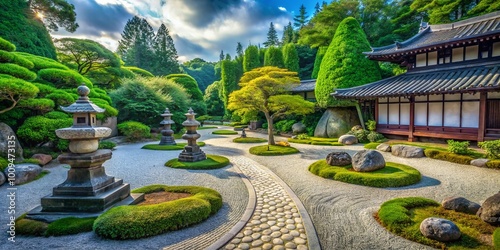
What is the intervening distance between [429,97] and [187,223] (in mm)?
16877

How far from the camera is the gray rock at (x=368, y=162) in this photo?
876cm

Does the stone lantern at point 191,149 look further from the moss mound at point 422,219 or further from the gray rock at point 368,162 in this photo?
the moss mound at point 422,219

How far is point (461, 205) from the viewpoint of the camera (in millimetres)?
5430

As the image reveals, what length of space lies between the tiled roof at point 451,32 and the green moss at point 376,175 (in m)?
9.51

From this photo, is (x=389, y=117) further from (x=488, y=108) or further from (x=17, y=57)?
(x=17, y=57)

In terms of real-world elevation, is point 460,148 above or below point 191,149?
above

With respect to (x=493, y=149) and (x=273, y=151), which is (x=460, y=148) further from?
(x=273, y=151)

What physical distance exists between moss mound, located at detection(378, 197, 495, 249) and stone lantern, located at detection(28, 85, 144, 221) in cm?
630

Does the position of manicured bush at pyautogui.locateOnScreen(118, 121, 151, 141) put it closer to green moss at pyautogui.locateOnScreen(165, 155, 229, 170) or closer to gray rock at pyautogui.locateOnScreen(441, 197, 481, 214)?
green moss at pyautogui.locateOnScreen(165, 155, 229, 170)

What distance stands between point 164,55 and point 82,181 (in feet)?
155

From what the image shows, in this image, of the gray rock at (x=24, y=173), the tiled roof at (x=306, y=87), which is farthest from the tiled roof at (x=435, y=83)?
the gray rock at (x=24, y=173)

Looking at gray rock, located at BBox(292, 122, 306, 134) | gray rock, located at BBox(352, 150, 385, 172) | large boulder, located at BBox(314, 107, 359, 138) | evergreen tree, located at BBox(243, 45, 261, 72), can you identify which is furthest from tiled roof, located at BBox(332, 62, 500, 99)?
evergreen tree, located at BBox(243, 45, 261, 72)

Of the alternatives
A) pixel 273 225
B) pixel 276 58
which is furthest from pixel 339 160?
pixel 276 58

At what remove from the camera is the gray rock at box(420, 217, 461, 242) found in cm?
426
